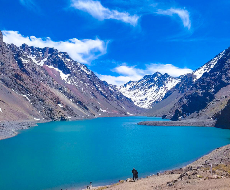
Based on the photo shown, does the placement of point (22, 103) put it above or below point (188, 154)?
above

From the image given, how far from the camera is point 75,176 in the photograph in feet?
136

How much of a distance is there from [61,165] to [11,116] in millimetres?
117942

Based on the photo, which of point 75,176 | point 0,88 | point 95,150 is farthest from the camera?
point 0,88

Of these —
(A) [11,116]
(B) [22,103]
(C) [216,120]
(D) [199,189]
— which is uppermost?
(B) [22,103]

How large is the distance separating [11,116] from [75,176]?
127 m

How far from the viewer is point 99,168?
1868 inches

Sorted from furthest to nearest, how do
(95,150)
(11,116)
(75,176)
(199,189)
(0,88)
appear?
(0,88), (11,116), (95,150), (75,176), (199,189)

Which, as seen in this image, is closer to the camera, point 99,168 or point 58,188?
point 58,188

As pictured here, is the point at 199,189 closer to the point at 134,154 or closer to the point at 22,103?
the point at 134,154

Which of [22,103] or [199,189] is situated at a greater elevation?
[22,103]

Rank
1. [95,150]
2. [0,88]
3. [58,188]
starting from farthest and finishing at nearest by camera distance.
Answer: [0,88], [95,150], [58,188]

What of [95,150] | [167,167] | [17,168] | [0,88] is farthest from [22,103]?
[167,167]

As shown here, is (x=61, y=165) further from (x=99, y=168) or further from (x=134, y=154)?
(x=134, y=154)

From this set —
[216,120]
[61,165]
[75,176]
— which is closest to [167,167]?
[75,176]
